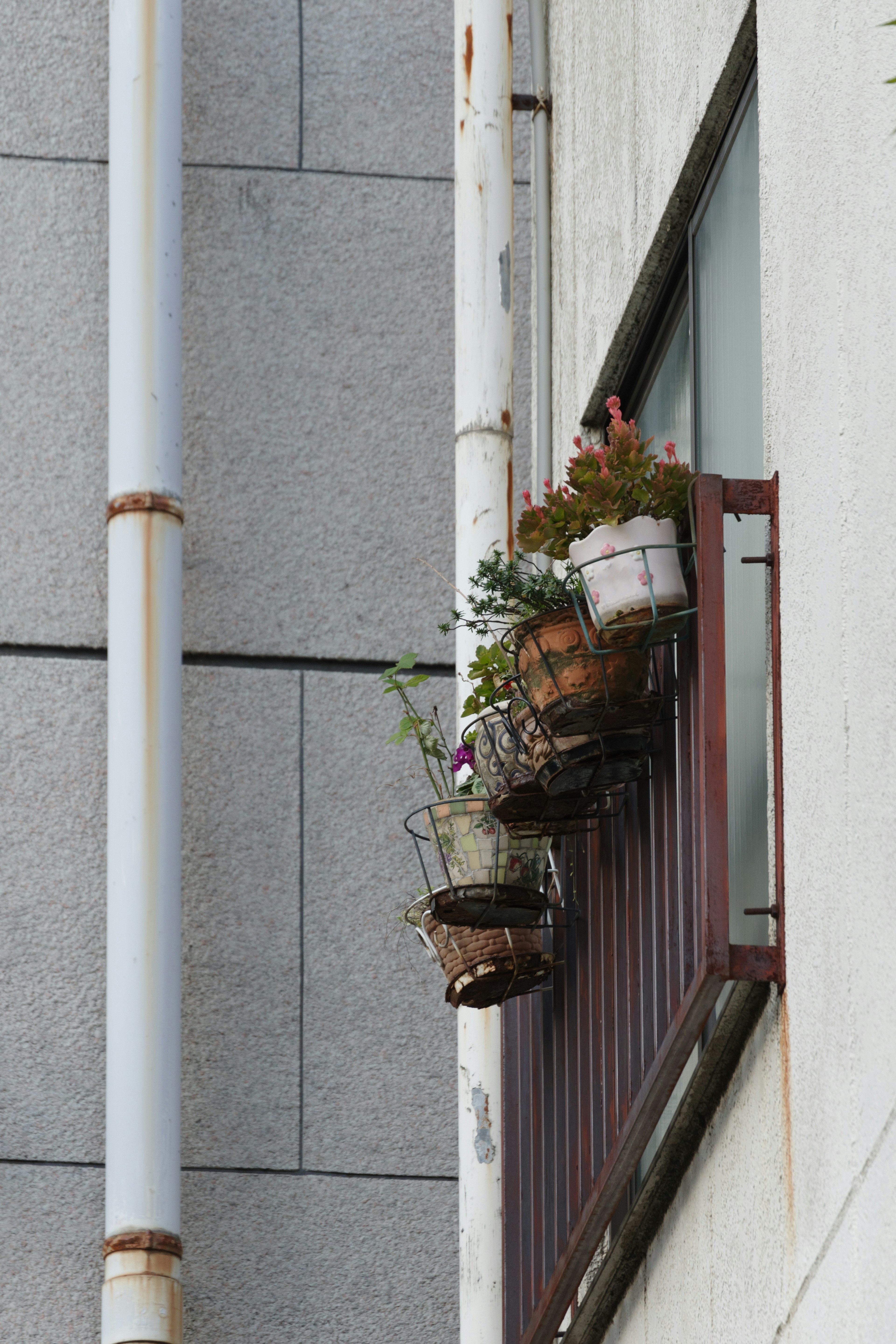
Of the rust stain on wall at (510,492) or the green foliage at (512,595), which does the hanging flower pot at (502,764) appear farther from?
the rust stain on wall at (510,492)

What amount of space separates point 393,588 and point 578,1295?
2.50 metres

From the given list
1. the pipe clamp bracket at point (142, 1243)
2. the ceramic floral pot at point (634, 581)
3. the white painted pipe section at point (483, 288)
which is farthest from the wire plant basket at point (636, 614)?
→ the pipe clamp bracket at point (142, 1243)

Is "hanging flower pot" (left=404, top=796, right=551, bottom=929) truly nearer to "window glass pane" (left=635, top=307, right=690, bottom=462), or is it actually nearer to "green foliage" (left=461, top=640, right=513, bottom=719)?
"green foliage" (left=461, top=640, right=513, bottom=719)

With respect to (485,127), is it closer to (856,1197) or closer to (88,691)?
(88,691)

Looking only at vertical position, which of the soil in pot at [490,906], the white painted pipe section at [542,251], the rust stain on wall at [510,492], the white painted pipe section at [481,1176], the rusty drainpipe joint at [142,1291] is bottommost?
the rusty drainpipe joint at [142,1291]

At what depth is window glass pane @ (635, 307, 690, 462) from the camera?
456 centimetres

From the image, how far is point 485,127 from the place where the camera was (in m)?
5.76

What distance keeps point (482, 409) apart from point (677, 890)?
97.2 inches

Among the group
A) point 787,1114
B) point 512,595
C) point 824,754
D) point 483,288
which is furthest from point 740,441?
point 483,288

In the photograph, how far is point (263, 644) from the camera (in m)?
6.41

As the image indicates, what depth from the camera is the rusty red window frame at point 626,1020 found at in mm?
3170

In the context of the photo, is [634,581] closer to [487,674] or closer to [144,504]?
[487,674]

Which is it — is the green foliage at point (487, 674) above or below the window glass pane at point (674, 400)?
below

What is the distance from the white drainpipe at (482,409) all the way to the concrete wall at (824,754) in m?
1.26
